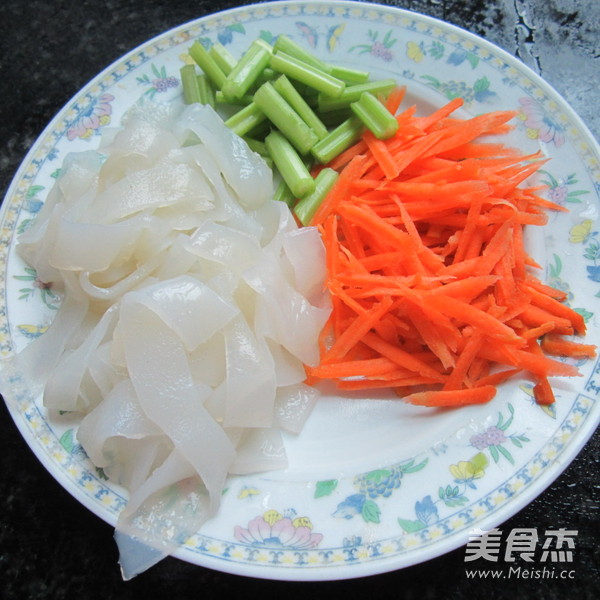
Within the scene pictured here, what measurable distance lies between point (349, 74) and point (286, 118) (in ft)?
0.91

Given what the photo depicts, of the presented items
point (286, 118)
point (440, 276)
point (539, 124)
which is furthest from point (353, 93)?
point (440, 276)

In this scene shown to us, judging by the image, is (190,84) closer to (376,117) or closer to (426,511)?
(376,117)

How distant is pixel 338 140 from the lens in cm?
190

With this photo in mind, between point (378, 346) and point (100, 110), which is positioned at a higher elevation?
point (100, 110)

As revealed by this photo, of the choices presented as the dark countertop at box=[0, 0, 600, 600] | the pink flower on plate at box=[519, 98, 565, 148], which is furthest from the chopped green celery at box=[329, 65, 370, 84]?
the dark countertop at box=[0, 0, 600, 600]

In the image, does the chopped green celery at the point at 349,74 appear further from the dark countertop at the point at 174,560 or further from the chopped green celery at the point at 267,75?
the dark countertop at the point at 174,560

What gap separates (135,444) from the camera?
4.99 feet

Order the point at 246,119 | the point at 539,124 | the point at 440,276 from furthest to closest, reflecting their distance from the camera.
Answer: the point at 246,119 < the point at 539,124 < the point at 440,276

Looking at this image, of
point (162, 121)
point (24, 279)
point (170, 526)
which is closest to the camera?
point (170, 526)

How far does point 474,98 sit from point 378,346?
894mm

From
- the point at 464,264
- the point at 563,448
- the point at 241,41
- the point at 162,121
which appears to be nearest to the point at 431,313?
the point at 464,264

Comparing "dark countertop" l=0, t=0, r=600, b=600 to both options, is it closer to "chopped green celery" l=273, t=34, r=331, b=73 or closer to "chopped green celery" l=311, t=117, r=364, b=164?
"chopped green celery" l=273, t=34, r=331, b=73

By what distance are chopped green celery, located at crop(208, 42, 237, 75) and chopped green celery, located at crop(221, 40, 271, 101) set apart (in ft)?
0.10

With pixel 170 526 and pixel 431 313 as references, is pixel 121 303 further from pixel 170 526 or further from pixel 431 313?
pixel 431 313
